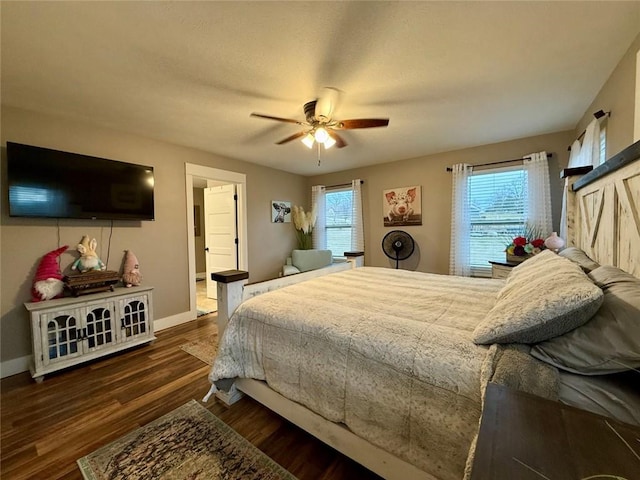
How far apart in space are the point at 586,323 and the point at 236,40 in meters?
2.09

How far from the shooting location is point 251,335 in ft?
5.01

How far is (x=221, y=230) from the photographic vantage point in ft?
14.1

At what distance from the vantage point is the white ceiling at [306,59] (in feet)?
4.22

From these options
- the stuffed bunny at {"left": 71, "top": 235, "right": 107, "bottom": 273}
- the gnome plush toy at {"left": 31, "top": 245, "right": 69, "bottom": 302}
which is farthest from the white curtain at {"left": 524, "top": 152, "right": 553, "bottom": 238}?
the gnome plush toy at {"left": 31, "top": 245, "right": 69, "bottom": 302}

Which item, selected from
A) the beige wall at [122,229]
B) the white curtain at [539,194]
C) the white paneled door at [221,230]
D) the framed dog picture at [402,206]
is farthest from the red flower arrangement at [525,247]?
the white paneled door at [221,230]

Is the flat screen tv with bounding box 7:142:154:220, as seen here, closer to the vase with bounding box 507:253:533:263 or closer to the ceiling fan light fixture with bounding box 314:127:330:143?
the ceiling fan light fixture with bounding box 314:127:330:143

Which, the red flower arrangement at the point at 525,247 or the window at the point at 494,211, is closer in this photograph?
the red flower arrangement at the point at 525,247

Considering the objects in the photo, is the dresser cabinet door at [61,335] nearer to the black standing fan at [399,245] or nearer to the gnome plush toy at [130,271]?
the gnome plush toy at [130,271]

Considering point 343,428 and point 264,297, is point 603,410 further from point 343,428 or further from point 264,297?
point 264,297

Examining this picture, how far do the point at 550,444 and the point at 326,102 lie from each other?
2.11 metres

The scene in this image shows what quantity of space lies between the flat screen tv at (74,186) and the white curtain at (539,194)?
4.54m

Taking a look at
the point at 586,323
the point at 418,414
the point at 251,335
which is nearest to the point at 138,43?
the point at 251,335

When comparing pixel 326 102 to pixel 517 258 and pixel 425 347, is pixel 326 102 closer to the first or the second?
pixel 425 347

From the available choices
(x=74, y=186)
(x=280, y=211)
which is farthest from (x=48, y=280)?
(x=280, y=211)
